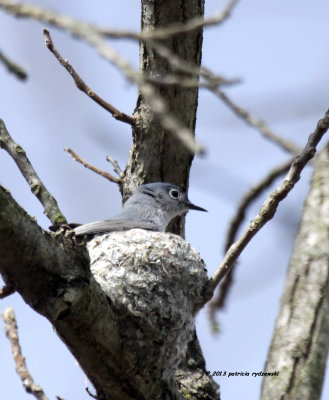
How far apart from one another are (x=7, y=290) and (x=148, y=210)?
242 cm

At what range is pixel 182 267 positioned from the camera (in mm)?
3711

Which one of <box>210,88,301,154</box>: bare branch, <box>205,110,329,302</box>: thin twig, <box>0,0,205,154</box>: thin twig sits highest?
<box>205,110,329,302</box>: thin twig

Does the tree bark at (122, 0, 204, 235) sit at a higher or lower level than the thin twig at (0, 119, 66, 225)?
higher

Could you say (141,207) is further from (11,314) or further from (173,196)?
(11,314)

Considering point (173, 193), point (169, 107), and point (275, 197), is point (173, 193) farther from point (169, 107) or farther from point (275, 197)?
point (275, 197)

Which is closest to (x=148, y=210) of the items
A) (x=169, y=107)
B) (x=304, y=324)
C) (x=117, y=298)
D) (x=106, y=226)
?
(x=106, y=226)

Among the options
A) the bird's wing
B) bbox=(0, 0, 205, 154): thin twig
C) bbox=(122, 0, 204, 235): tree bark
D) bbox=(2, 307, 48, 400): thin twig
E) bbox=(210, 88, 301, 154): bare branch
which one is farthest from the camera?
the bird's wing

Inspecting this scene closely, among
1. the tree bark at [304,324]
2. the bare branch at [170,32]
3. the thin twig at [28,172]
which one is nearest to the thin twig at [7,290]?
the bare branch at [170,32]

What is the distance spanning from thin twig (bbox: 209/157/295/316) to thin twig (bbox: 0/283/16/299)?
1.99 metres

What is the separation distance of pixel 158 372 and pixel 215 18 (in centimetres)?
187

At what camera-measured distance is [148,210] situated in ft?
15.7

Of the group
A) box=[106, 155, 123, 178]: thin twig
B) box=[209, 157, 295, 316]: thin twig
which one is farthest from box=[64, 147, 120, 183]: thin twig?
box=[209, 157, 295, 316]: thin twig

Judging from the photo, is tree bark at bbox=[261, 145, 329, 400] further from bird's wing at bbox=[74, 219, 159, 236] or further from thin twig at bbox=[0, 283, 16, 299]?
thin twig at bbox=[0, 283, 16, 299]

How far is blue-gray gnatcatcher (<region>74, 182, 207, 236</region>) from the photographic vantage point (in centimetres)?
423
